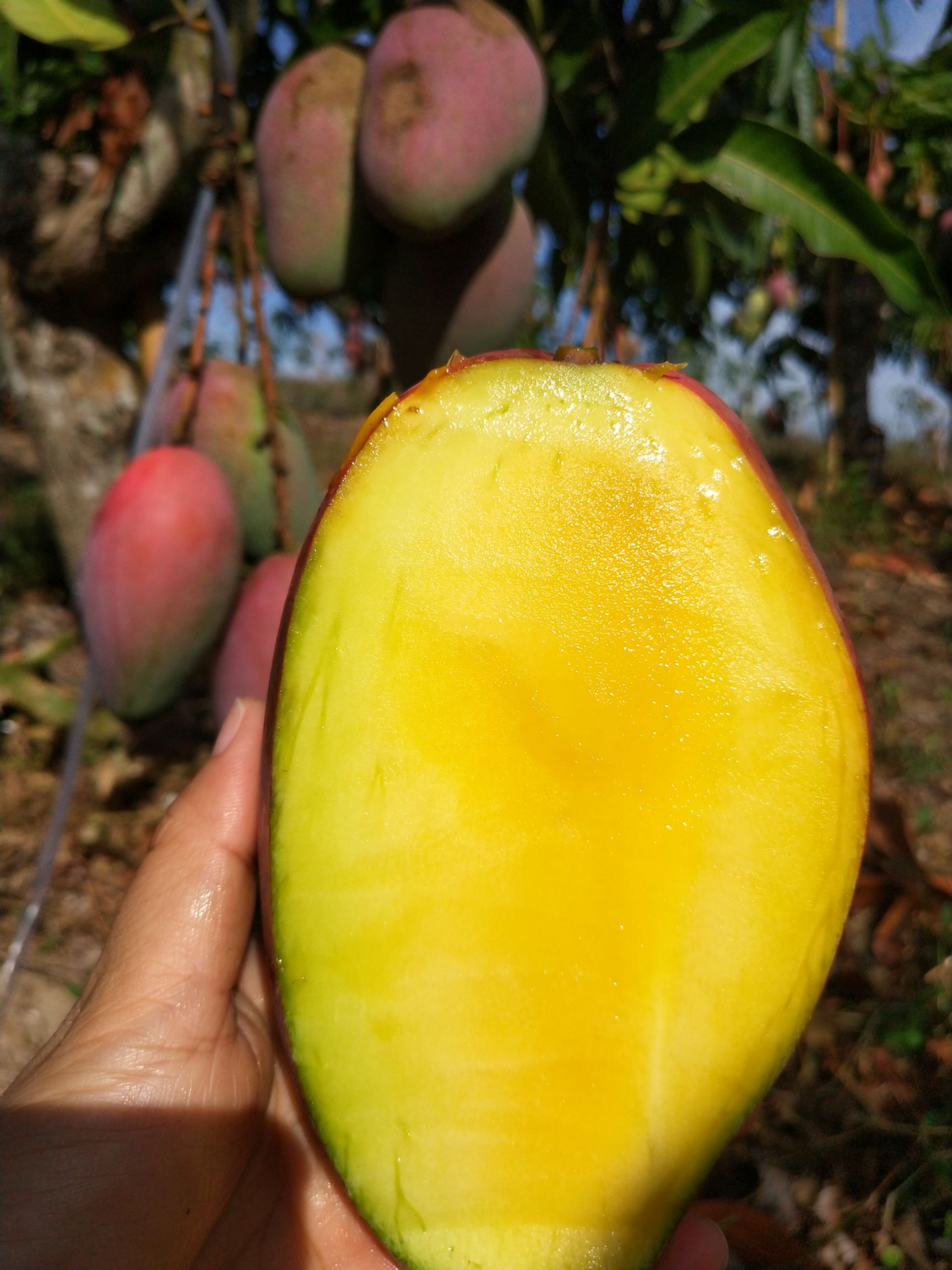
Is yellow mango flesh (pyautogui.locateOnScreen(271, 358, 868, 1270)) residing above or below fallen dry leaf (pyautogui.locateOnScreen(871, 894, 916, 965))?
above

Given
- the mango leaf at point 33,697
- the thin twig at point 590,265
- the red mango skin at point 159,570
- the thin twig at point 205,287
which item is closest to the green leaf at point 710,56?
the thin twig at point 590,265

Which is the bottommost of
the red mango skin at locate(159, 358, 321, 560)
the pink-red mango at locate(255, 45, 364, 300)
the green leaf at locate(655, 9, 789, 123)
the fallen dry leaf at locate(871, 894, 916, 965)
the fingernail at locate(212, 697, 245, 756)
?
the fallen dry leaf at locate(871, 894, 916, 965)

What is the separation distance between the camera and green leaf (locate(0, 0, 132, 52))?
0.65m

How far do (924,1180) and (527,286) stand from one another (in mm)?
898

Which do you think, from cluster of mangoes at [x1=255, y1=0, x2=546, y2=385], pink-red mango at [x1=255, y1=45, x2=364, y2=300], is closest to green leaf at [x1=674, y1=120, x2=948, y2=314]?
cluster of mangoes at [x1=255, y1=0, x2=546, y2=385]

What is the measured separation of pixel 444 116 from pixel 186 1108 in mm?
686

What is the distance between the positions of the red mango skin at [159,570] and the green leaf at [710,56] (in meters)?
0.47

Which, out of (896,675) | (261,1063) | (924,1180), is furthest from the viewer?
(896,675)

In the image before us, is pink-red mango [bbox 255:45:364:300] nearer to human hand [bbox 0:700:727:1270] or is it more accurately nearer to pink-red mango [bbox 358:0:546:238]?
pink-red mango [bbox 358:0:546:238]

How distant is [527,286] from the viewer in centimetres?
86

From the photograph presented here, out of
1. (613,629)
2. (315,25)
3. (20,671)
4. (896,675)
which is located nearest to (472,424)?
(613,629)

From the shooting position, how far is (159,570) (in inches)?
27.8

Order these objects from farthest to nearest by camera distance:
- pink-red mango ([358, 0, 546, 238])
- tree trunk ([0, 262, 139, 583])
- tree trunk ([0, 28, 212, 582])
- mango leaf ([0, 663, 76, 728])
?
mango leaf ([0, 663, 76, 728]) → tree trunk ([0, 262, 139, 583]) → tree trunk ([0, 28, 212, 582]) → pink-red mango ([358, 0, 546, 238])

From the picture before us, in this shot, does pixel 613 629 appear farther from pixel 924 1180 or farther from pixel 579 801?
pixel 924 1180
